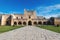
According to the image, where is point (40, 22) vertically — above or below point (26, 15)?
below

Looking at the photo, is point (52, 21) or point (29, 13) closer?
point (52, 21)

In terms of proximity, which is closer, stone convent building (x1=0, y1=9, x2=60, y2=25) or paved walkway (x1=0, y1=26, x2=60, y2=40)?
paved walkway (x1=0, y1=26, x2=60, y2=40)

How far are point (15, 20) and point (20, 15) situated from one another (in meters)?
6.94

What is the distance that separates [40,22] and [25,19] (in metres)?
8.04

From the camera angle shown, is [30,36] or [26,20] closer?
[30,36]

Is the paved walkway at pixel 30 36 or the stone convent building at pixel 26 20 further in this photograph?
the stone convent building at pixel 26 20

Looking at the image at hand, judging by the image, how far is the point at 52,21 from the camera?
56625mm

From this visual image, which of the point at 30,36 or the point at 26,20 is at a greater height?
the point at 26,20

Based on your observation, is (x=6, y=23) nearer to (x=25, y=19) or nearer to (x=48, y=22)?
(x=25, y=19)

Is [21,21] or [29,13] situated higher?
[29,13]

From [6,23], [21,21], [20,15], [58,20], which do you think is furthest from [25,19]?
[58,20]

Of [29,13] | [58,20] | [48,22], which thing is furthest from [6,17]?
[58,20]

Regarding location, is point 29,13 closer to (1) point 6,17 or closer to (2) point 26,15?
(2) point 26,15

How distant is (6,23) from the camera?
196 feet
